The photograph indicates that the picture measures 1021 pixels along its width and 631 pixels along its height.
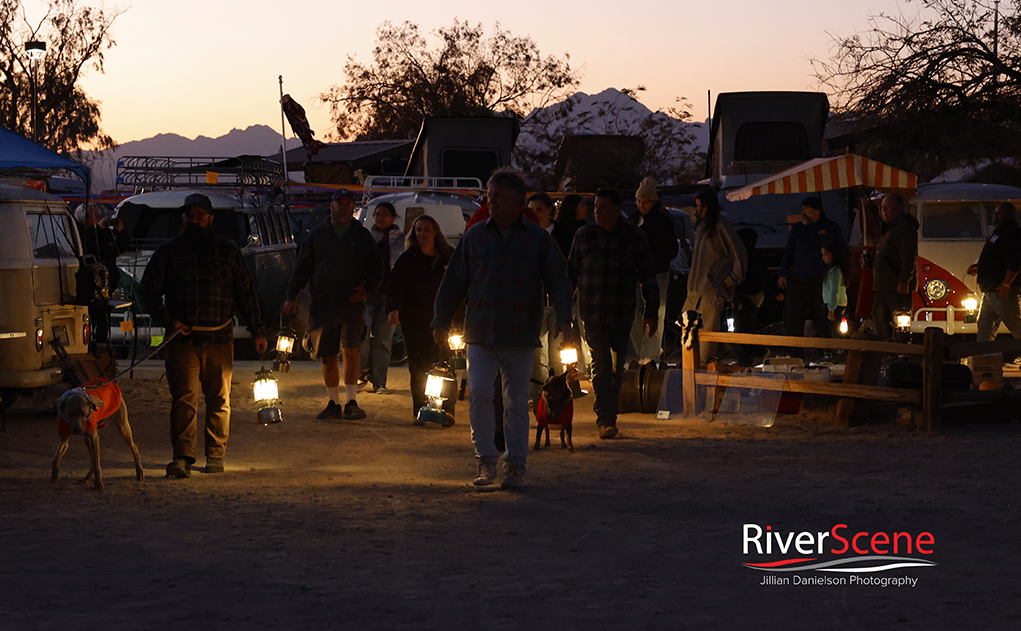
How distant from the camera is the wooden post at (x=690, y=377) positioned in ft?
35.1

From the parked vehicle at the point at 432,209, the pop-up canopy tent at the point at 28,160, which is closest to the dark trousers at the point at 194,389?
the pop-up canopy tent at the point at 28,160

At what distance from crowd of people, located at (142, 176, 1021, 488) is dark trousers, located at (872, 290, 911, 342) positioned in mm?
16

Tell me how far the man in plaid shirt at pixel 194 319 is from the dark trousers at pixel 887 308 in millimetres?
7992

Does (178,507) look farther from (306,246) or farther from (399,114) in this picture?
(399,114)

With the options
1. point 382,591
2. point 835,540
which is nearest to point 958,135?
point 835,540

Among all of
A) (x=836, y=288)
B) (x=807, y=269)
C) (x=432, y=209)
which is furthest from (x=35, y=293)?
(x=836, y=288)

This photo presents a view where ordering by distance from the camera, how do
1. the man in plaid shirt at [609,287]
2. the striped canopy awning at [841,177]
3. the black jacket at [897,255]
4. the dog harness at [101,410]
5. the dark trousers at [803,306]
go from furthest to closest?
the striped canopy awning at [841,177], the dark trousers at [803,306], the black jacket at [897,255], the man in plaid shirt at [609,287], the dog harness at [101,410]

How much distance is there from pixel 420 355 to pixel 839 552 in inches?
214

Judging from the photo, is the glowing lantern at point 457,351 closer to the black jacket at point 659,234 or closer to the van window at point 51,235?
the black jacket at point 659,234

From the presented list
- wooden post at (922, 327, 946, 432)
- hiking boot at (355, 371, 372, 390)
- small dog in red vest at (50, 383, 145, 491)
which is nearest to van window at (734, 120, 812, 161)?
hiking boot at (355, 371, 372, 390)

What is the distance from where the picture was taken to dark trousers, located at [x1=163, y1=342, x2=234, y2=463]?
834 cm

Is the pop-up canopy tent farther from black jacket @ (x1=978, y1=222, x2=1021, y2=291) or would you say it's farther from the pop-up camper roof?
the pop-up camper roof

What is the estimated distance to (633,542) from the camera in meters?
6.02

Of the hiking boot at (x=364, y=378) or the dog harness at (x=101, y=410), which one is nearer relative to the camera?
the dog harness at (x=101, y=410)
